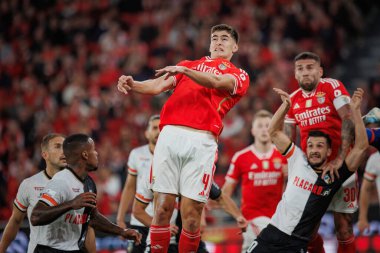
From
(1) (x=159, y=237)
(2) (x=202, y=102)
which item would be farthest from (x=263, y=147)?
(1) (x=159, y=237)

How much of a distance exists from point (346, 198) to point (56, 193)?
123 inches

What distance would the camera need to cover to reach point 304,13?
1642cm

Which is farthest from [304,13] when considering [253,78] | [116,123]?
[116,123]

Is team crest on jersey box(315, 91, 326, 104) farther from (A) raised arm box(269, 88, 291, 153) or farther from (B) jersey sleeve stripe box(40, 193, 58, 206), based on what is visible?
(B) jersey sleeve stripe box(40, 193, 58, 206)

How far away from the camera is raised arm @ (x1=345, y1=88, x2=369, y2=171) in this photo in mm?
6484

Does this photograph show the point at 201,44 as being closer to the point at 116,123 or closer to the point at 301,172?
the point at 116,123

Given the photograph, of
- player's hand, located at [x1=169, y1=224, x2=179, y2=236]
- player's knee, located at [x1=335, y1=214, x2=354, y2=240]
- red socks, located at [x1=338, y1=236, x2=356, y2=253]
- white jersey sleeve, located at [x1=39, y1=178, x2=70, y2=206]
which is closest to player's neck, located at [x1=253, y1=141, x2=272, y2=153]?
player's knee, located at [x1=335, y1=214, x2=354, y2=240]

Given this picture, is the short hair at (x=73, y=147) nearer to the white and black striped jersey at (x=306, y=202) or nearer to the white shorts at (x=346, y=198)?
the white and black striped jersey at (x=306, y=202)

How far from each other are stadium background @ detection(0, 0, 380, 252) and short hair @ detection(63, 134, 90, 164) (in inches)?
235

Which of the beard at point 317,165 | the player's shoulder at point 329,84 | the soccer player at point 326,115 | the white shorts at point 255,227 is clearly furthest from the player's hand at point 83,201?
the white shorts at point 255,227

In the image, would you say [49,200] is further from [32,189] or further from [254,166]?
[254,166]

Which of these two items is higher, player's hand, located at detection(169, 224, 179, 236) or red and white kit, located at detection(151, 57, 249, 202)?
red and white kit, located at detection(151, 57, 249, 202)

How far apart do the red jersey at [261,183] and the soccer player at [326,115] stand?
1.45 meters

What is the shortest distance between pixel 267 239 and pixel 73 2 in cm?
1348
